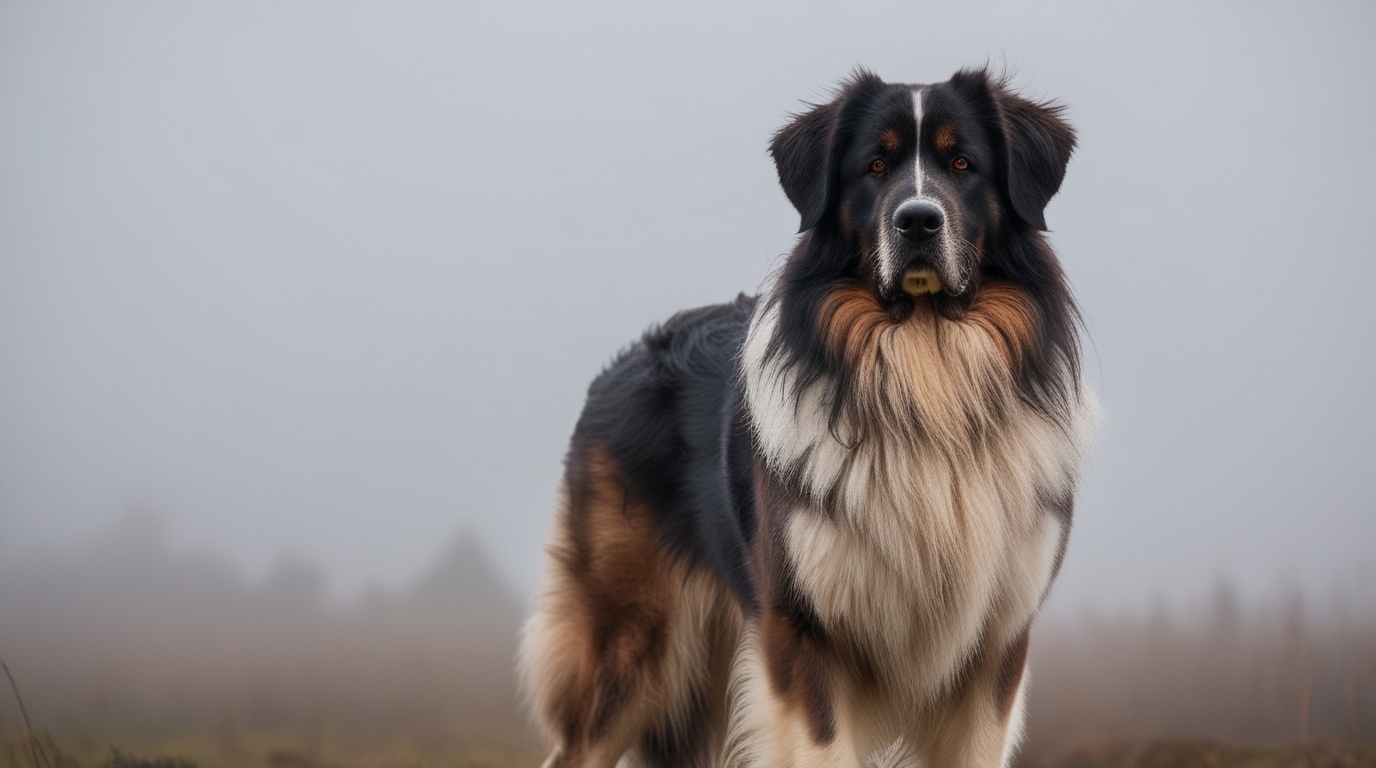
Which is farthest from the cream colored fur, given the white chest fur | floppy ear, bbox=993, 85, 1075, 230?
floppy ear, bbox=993, 85, 1075, 230

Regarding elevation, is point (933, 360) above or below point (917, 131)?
below

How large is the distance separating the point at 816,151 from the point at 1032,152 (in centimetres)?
62

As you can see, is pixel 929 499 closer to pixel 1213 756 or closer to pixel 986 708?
pixel 986 708

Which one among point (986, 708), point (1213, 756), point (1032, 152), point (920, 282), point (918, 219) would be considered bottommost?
point (1213, 756)

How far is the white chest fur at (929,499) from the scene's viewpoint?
3.29 m

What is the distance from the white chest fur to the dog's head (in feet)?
0.73

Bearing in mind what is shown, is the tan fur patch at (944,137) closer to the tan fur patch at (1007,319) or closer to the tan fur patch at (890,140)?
the tan fur patch at (890,140)

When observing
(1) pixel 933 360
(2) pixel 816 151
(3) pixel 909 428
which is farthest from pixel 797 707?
(2) pixel 816 151

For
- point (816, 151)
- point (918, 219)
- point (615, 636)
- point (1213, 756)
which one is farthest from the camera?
point (1213, 756)

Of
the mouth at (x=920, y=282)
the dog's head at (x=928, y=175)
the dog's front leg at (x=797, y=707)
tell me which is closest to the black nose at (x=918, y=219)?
the dog's head at (x=928, y=175)

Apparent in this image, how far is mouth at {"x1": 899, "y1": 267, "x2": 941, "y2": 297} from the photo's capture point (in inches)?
128

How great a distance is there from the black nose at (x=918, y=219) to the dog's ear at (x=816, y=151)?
35cm

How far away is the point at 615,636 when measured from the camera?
14.5 feet

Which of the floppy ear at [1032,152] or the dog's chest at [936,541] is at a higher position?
the floppy ear at [1032,152]
